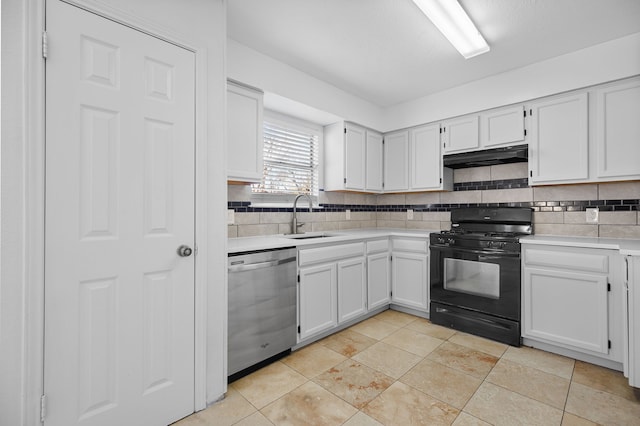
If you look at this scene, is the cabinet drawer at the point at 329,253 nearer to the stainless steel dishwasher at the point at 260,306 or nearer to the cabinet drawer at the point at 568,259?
the stainless steel dishwasher at the point at 260,306

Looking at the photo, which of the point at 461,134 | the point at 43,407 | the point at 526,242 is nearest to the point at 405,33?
the point at 461,134

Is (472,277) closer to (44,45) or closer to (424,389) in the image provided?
(424,389)

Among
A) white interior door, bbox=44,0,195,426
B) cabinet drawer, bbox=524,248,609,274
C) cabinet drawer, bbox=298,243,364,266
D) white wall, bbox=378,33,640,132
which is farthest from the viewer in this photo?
cabinet drawer, bbox=298,243,364,266

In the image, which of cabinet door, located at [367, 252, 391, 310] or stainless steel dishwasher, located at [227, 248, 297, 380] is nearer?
stainless steel dishwasher, located at [227, 248, 297, 380]

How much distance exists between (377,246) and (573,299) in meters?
1.70

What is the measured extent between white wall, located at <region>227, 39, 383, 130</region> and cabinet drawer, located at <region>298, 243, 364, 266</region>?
1437 mm

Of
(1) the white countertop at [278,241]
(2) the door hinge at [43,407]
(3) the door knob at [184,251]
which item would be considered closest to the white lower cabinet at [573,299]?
(1) the white countertop at [278,241]

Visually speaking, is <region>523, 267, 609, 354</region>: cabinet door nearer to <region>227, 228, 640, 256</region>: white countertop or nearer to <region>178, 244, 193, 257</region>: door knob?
<region>227, 228, 640, 256</region>: white countertop

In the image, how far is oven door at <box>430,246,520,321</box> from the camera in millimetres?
2682

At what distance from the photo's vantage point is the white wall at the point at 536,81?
95.3 inches

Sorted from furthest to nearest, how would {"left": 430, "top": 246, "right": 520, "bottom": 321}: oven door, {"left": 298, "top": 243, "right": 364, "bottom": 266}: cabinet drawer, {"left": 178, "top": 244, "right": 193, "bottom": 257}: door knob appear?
{"left": 430, "top": 246, "right": 520, "bottom": 321}: oven door < {"left": 298, "top": 243, "right": 364, "bottom": 266}: cabinet drawer < {"left": 178, "top": 244, "right": 193, "bottom": 257}: door knob

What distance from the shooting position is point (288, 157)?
11.0 ft

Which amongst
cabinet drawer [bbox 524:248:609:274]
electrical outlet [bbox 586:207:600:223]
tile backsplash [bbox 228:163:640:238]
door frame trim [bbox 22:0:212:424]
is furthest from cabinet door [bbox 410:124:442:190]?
door frame trim [bbox 22:0:212:424]

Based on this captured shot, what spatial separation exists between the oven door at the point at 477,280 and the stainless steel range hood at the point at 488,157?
3.12 feet
